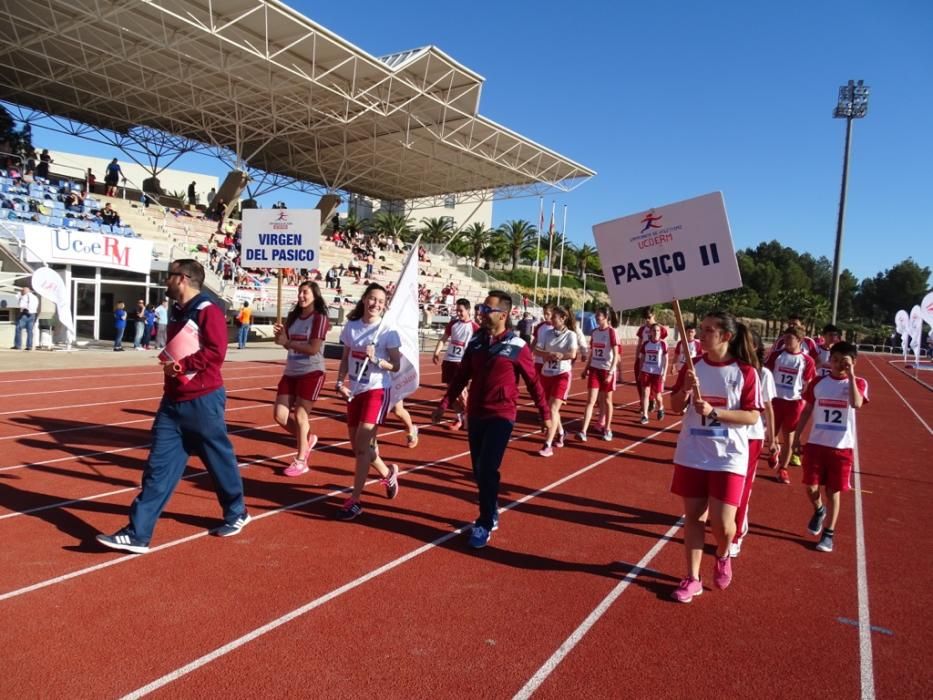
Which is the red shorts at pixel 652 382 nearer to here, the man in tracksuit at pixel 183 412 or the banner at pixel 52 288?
the man in tracksuit at pixel 183 412

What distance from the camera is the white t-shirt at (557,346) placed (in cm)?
824

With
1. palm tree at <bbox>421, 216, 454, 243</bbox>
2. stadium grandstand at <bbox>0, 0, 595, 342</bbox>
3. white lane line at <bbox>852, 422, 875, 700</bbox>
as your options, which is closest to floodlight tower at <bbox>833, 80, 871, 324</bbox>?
stadium grandstand at <bbox>0, 0, 595, 342</bbox>

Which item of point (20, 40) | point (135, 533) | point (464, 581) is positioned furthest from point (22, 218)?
point (464, 581)

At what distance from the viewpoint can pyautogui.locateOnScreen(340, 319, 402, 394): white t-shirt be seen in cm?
538

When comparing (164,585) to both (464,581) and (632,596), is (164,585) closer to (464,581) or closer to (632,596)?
(464,581)

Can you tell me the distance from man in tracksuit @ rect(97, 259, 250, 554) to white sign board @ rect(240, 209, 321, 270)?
12.6 feet

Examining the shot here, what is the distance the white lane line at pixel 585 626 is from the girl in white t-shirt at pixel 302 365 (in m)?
3.50

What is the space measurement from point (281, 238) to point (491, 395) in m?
4.79

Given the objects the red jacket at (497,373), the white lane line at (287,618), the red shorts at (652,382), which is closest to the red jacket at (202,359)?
the white lane line at (287,618)

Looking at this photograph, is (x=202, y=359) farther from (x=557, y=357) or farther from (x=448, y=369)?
(x=448, y=369)

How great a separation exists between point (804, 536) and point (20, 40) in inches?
1259

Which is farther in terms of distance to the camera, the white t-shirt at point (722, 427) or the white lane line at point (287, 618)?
the white t-shirt at point (722, 427)

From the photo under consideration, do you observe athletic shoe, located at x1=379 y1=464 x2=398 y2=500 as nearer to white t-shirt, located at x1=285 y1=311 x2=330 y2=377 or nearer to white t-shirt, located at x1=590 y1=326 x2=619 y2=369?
white t-shirt, located at x1=285 y1=311 x2=330 y2=377

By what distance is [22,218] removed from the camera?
64.5 feet
